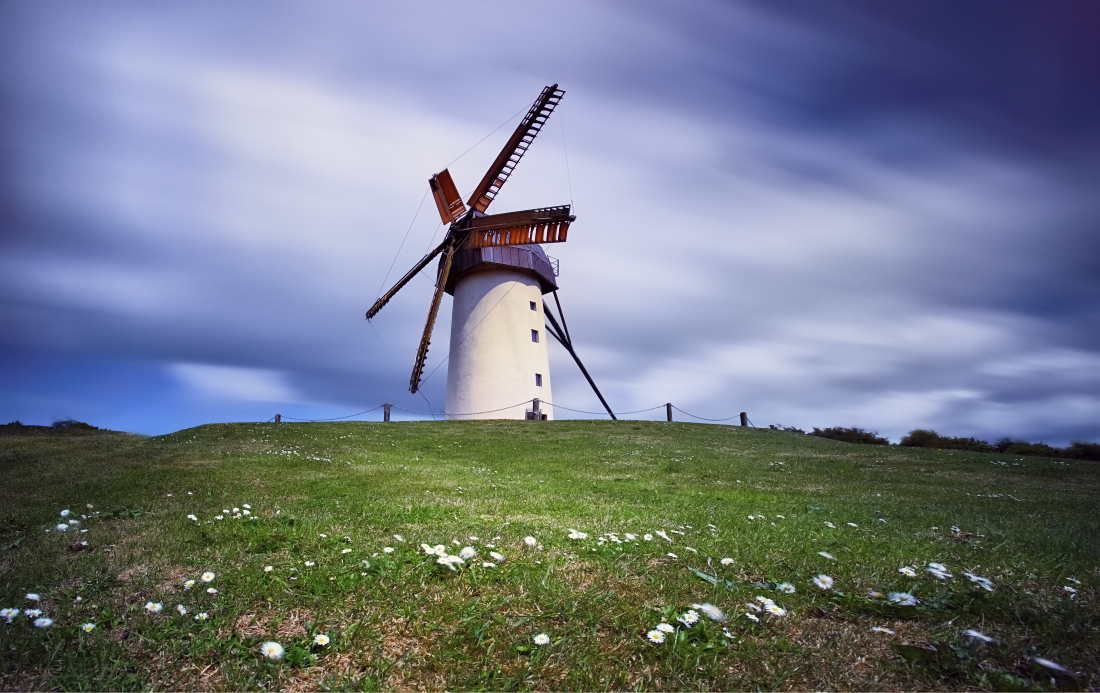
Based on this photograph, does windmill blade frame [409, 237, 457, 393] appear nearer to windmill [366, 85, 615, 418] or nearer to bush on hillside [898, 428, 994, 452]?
windmill [366, 85, 615, 418]

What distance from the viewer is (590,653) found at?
4.49m

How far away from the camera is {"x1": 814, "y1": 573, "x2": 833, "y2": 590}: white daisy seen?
556 centimetres

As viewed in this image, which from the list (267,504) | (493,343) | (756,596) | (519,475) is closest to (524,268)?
(493,343)

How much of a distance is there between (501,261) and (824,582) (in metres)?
32.0

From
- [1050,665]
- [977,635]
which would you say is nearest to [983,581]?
[977,635]

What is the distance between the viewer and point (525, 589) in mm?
5426

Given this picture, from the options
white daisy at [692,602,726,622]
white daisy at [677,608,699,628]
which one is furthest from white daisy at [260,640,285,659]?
white daisy at [692,602,726,622]

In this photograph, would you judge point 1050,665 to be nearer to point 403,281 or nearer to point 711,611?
point 711,611

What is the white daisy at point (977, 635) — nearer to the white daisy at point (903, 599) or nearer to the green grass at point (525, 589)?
the green grass at point (525, 589)

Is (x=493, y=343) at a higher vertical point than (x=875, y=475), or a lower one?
higher

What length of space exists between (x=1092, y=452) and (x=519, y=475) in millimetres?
29360

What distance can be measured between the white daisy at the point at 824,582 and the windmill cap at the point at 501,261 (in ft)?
104

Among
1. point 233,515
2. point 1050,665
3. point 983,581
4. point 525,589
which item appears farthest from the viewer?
point 233,515

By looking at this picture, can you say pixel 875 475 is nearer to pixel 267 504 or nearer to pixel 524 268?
pixel 267 504
